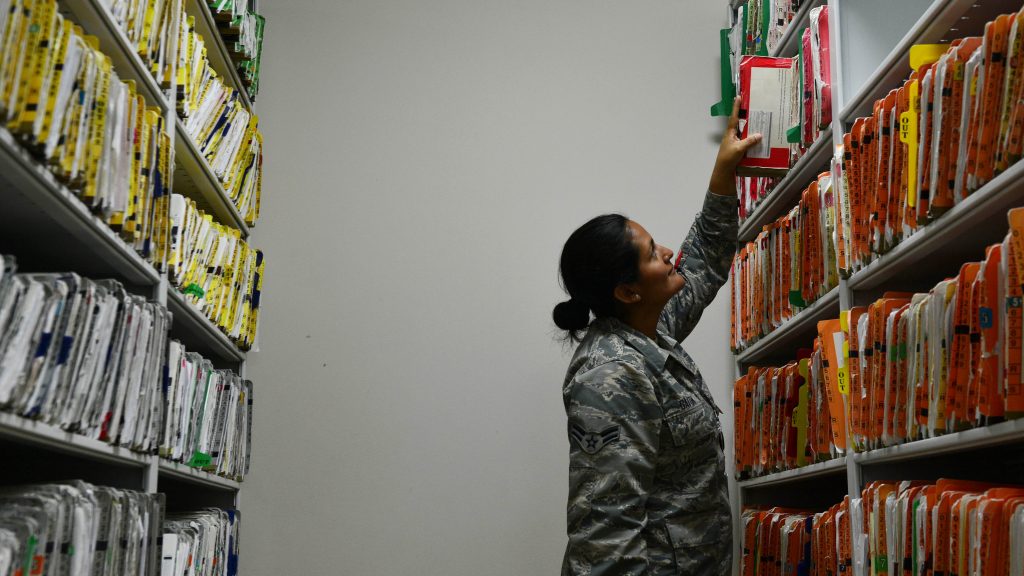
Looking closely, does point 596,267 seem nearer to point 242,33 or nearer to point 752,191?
point 752,191

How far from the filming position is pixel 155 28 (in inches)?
76.5

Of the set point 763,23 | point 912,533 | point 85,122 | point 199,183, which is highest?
point 763,23

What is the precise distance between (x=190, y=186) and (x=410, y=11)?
1204 mm

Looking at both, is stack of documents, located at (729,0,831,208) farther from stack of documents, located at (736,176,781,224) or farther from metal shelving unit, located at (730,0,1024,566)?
stack of documents, located at (736,176,781,224)

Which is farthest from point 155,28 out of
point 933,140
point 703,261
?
point 933,140

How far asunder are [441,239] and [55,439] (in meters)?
1.89

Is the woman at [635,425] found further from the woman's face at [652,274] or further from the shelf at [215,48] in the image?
the shelf at [215,48]

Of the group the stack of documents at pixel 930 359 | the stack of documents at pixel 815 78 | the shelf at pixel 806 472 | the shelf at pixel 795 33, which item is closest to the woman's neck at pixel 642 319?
the stack of documents at pixel 930 359

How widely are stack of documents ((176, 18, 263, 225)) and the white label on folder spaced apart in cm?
124

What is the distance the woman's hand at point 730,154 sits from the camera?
7.52 feet

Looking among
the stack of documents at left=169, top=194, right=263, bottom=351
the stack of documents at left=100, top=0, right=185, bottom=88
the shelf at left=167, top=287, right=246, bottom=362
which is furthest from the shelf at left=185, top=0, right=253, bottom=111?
the shelf at left=167, top=287, right=246, bottom=362

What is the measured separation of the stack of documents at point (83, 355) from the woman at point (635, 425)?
2.63 feet

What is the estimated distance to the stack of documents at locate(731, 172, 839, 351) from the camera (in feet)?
7.30

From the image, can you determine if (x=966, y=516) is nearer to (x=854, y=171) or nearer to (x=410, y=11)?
(x=854, y=171)
